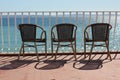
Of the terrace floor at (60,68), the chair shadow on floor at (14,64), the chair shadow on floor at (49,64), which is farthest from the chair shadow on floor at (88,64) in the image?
the chair shadow on floor at (14,64)

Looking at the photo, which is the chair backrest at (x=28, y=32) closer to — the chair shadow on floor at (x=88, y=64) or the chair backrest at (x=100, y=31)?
the chair shadow on floor at (x=88, y=64)

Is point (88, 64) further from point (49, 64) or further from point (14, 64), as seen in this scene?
point (14, 64)

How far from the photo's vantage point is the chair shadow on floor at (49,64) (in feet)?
22.4

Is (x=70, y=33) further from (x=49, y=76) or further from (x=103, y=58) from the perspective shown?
(x=49, y=76)

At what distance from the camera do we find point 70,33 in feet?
24.7

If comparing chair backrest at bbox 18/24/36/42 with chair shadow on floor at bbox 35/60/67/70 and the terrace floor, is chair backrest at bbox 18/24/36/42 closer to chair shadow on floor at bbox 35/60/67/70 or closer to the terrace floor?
the terrace floor

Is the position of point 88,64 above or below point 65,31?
below

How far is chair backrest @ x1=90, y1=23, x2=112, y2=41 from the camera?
750 centimetres

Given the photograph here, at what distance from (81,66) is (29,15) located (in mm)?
2259

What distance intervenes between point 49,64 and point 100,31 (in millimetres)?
1367

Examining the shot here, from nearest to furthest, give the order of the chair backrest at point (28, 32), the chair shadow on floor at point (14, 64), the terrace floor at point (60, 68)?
the terrace floor at point (60, 68) < the chair shadow on floor at point (14, 64) < the chair backrest at point (28, 32)

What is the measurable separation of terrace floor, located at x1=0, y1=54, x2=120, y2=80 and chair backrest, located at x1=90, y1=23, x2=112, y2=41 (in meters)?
0.49

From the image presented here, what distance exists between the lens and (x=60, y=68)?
674 centimetres

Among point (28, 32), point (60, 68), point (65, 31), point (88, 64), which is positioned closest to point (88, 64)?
point (88, 64)
